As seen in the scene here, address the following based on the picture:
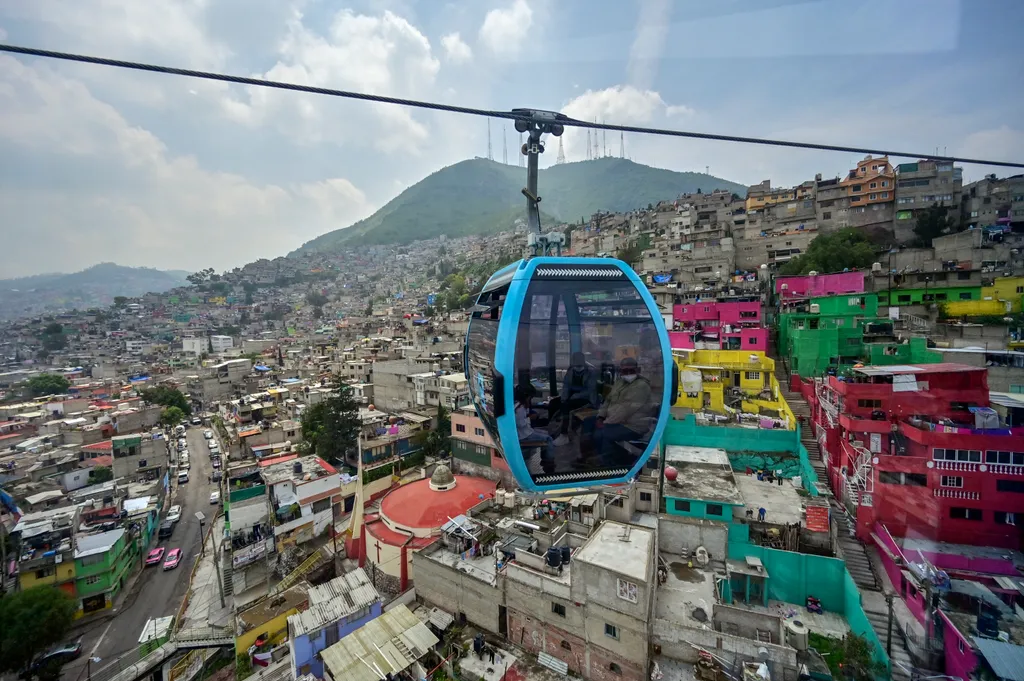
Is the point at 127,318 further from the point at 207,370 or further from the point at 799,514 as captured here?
the point at 799,514

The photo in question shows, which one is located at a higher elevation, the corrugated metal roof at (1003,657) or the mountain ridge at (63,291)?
the mountain ridge at (63,291)

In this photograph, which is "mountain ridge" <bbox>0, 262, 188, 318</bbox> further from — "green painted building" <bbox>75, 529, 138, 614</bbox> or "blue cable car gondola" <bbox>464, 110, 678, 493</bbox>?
"blue cable car gondola" <bbox>464, 110, 678, 493</bbox>

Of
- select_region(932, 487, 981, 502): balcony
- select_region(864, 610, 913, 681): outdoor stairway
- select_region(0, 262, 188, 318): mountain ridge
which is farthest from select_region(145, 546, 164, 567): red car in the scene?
select_region(0, 262, 188, 318): mountain ridge

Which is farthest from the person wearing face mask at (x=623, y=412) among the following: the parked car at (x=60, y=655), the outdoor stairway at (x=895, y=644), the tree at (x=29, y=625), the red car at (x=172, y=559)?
the red car at (x=172, y=559)

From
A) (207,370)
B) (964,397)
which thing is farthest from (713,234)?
(207,370)

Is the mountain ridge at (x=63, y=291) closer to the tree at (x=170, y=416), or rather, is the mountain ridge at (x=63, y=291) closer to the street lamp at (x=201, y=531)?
the tree at (x=170, y=416)

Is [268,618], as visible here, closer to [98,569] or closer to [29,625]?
[29,625]

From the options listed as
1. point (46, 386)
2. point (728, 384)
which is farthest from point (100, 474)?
point (728, 384)
